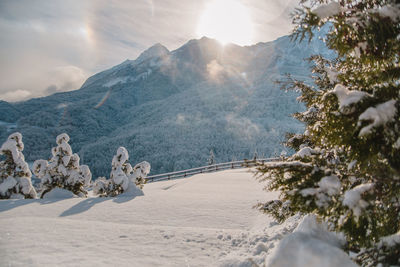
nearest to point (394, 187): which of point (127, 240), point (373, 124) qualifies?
point (373, 124)

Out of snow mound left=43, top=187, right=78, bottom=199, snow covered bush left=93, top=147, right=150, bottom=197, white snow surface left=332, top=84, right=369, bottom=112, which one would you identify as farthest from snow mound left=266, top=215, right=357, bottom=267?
snow mound left=43, top=187, right=78, bottom=199

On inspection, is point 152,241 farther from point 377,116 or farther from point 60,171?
point 60,171

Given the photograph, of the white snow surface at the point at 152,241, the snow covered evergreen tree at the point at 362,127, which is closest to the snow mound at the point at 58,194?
the white snow surface at the point at 152,241

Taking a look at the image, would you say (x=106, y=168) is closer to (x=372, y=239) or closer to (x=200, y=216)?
(x=200, y=216)

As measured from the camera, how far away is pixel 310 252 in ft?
6.95

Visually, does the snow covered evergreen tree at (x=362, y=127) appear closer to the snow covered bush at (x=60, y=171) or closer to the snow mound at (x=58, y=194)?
the snow mound at (x=58, y=194)

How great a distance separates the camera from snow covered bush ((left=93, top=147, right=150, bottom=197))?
14.5 m

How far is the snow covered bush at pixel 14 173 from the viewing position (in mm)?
15328

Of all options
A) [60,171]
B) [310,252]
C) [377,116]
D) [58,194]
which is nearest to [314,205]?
[310,252]

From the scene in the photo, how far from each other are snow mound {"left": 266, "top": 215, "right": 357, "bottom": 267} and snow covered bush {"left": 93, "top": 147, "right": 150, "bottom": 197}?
499 inches

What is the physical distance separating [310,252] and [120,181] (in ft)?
45.5

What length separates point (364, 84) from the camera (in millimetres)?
2420

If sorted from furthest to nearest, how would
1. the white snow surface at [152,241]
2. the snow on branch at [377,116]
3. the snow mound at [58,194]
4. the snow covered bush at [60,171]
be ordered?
the snow covered bush at [60,171] < the snow mound at [58,194] < the white snow surface at [152,241] < the snow on branch at [377,116]

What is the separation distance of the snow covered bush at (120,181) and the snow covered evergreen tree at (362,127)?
509 inches
